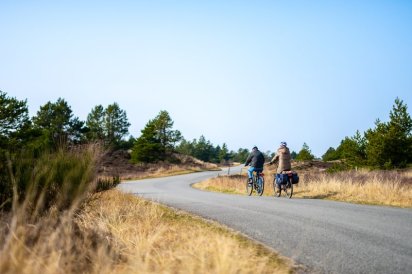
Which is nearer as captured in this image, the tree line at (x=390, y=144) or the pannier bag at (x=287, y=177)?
the pannier bag at (x=287, y=177)

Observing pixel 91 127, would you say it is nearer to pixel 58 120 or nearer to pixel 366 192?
pixel 58 120

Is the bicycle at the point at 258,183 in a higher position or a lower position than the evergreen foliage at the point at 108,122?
lower

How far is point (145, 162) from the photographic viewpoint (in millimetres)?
63719

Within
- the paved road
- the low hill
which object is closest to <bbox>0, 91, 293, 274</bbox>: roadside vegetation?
the paved road

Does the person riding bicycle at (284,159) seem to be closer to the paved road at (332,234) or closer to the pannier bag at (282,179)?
the pannier bag at (282,179)

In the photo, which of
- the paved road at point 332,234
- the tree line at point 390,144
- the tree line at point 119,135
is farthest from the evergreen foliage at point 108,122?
the paved road at point 332,234

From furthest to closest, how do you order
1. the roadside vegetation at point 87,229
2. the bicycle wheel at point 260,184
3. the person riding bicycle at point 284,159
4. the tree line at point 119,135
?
the tree line at point 119,135 < the bicycle wheel at point 260,184 < the person riding bicycle at point 284,159 < the roadside vegetation at point 87,229

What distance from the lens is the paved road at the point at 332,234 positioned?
4.98 meters

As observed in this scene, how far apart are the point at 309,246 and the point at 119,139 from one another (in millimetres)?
65643

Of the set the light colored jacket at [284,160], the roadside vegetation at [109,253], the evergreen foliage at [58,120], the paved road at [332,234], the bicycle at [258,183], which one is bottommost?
the paved road at [332,234]

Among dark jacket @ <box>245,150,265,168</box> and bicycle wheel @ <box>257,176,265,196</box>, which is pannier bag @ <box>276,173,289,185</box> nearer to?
bicycle wheel @ <box>257,176,265,196</box>

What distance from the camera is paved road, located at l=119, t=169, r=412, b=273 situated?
16.3ft

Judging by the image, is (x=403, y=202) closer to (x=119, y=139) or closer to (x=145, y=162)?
(x=145, y=162)

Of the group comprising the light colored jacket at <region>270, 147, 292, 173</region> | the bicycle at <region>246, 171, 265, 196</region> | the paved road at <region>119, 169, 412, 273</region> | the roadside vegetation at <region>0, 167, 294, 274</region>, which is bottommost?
the paved road at <region>119, 169, 412, 273</region>
